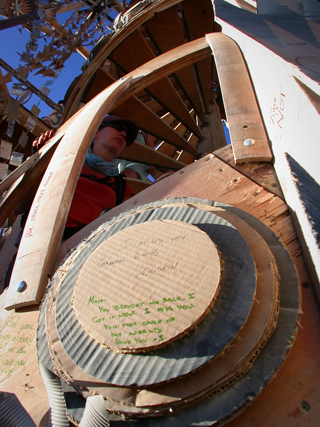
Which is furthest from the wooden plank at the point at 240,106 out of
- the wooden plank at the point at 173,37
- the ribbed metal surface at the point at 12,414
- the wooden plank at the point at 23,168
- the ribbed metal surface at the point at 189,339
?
the wooden plank at the point at 173,37

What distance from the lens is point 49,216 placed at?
6.84 ft

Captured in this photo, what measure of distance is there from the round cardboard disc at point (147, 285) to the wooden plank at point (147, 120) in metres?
Answer: 3.75

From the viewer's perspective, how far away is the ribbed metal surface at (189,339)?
1.08m

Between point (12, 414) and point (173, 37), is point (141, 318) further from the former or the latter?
point (173, 37)

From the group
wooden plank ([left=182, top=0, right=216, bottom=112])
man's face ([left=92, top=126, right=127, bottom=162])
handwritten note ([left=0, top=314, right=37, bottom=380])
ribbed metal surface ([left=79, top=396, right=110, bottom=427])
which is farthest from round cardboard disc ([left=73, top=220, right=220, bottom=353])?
wooden plank ([left=182, top=0, right=216, bottom=112])

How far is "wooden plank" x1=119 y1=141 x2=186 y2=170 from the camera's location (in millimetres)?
5152

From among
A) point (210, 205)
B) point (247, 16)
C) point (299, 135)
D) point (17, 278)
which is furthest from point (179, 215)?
point (247, 16)

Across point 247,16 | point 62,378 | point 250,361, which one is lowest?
point 62,378

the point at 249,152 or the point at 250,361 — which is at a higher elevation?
the point at 249,152

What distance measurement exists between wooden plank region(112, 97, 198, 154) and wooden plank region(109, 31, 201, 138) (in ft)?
1.05

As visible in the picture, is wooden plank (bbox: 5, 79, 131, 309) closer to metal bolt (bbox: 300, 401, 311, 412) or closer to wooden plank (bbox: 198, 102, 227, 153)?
metal bolt (bbox: 300, 401, 311, 412)

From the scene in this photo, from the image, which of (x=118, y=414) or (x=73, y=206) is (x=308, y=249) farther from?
(x=73, y=206)

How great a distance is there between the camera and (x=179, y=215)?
1.61 metres

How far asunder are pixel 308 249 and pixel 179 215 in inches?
23.6
